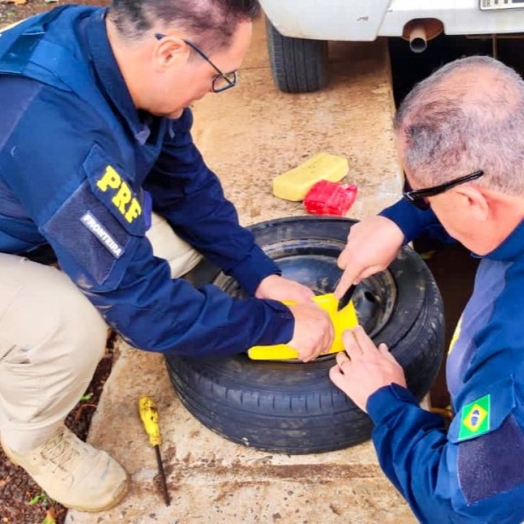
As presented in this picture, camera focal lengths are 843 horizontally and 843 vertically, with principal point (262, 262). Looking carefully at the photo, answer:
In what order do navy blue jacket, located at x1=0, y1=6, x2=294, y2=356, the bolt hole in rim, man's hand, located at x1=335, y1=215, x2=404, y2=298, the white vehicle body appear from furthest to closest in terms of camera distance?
the white vehicle body, the bolt hole in rim, man's hand, located at x1=335, y1=215, x2=404, y2=298, navy blue jacket, located at x1=0, y1=6, x2=294, y2=356

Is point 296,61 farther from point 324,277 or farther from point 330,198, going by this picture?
point 324,277

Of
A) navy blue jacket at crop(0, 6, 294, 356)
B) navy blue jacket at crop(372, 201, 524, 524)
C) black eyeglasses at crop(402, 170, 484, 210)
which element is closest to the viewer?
navy blue jacket at crop(372, 201, 524, 524)

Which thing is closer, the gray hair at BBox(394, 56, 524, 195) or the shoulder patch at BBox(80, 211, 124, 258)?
the gray hair at BBox(394, 56, 524, 195)

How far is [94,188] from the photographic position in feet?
6.51

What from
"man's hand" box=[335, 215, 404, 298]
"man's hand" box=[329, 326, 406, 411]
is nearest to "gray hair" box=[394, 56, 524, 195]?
"man's hand" box=[329, 326, 406, 411]

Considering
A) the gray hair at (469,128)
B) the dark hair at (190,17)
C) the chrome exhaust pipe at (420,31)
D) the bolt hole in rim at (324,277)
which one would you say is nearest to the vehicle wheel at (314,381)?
the bolt hole in rim at (324,277)

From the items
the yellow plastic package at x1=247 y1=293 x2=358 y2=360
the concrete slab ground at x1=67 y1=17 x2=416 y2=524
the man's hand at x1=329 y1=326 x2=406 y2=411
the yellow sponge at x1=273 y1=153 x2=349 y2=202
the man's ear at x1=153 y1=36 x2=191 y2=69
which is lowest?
the concrete slab ground at x1=67 y1=17 x2=416 y2=524

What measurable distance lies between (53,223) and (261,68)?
320 cm

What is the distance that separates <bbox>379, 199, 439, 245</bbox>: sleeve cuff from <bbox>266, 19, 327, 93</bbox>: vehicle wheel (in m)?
1.87

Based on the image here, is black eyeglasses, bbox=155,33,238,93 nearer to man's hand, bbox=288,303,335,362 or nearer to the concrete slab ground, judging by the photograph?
man's hand, bbox=288,303,335,362

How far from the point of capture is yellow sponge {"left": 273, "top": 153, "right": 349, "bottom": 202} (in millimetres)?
3662

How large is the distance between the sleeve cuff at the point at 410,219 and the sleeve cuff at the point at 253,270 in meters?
0.46

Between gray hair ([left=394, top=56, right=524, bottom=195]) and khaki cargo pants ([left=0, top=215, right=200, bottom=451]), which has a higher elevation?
gray hair ([left=394, top=56, right=524, bottom=195])

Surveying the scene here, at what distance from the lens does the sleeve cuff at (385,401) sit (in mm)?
2115
